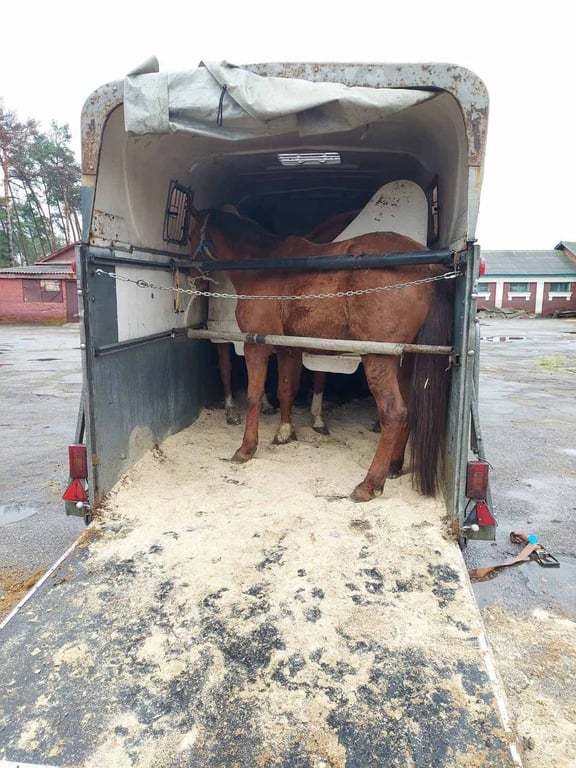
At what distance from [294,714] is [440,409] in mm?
1864

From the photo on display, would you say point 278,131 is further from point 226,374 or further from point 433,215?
point 226,374

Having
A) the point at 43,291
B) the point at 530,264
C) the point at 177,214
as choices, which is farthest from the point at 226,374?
the point at 530,264

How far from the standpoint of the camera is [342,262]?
3.14m

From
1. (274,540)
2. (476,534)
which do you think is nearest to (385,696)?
(274,540)

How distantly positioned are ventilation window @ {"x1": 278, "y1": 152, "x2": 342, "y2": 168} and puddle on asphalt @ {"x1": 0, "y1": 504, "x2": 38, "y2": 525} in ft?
11.4

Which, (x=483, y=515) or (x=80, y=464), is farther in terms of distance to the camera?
(x=80, y=464)

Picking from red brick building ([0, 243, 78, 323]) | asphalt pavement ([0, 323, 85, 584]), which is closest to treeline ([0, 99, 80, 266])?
red brick building ([0, 243, 78, 323])

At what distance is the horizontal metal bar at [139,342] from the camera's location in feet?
9.08

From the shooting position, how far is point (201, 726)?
4.81ft

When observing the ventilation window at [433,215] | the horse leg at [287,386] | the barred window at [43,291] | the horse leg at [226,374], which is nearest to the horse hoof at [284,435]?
the horse leg at [287,386]

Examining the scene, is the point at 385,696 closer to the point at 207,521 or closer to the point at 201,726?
the point at 201,726

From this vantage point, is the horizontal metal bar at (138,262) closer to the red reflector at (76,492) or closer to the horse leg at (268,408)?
the red reflector at (76,492)

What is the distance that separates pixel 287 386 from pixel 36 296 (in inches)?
1002

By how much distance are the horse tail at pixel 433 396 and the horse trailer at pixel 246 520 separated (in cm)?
10
